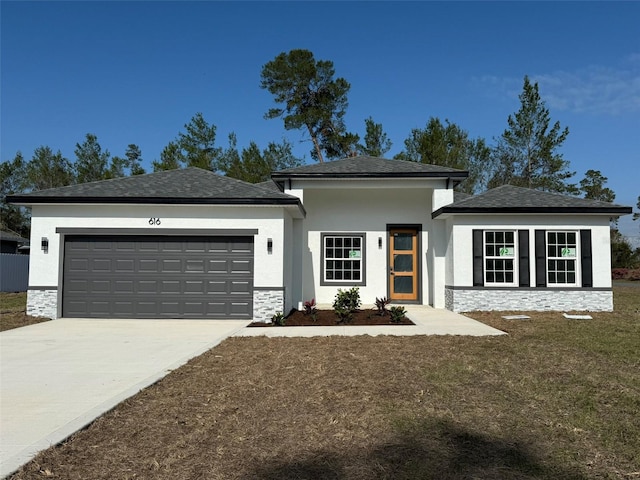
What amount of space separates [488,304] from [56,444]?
1178cm

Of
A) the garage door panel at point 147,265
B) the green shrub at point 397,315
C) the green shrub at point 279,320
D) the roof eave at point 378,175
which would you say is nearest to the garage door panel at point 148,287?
the garage door panel at point 147,265

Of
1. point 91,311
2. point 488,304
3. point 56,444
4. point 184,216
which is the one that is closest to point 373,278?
point 488,304

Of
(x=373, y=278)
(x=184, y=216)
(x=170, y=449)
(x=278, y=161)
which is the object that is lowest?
(x=170, y=449)

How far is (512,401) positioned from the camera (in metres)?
5.12

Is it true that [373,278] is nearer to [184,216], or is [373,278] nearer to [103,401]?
[184,216]

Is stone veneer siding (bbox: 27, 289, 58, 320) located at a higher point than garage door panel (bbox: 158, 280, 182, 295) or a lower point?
lower

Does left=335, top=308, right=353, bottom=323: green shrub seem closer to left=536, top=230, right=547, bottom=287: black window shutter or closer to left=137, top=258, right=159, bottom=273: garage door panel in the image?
left=137, top=258, right=159, bottom=273: garage door panel

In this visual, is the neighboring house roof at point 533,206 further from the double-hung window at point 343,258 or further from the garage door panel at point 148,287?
the garage door panel at point 148,287

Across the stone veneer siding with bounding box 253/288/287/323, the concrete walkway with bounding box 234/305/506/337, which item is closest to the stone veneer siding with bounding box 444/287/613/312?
the concrete walkway with bounding box 234/305/506/337

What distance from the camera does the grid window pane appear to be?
15461 millimetres

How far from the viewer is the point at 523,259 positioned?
1336 cm

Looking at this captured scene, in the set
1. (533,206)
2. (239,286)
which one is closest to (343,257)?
(239,286)

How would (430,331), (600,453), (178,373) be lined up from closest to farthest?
(600,453)
(178,373)
(430,331)

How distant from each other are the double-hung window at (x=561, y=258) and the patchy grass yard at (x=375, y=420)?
6211mm
